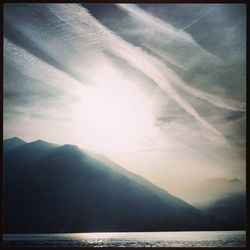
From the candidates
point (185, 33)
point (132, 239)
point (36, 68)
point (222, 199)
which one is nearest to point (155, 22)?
point (185, 33)

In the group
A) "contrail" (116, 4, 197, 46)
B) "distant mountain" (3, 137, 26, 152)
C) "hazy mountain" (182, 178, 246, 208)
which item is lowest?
"hazy mountain" (182, 178, 246, 208)

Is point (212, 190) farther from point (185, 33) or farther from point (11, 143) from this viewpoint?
point (11, 143)

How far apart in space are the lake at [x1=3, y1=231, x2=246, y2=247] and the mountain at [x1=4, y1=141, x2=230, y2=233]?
54 millimetres

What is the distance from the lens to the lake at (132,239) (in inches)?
142

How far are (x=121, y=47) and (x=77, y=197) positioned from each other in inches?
50.1

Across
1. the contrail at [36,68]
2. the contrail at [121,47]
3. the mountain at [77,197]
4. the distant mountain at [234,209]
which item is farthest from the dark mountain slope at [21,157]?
the distant mountain at [234,209]

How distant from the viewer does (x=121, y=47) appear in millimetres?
3754

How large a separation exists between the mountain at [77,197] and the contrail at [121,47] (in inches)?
28.0

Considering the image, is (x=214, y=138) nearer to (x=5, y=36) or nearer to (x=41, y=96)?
(x=41, y=96)

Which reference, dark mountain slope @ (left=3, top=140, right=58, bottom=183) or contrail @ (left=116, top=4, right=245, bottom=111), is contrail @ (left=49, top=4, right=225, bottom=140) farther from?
dark mountain slope @ (left=3, top=140, right=58, bottom=183)

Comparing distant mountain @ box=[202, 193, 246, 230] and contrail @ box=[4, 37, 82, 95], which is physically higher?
contrail @ box=[4, 37, 82, 95]

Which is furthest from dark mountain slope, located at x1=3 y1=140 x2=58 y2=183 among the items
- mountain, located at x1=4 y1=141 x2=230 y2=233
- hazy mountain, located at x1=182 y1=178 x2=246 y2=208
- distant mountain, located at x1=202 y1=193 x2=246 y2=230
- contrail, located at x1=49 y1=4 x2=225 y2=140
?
distant mountain, located at x1=202 y1=193 x2=246 y2=230

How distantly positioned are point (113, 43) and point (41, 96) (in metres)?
0.73

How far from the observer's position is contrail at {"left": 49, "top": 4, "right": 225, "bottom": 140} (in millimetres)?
3723
